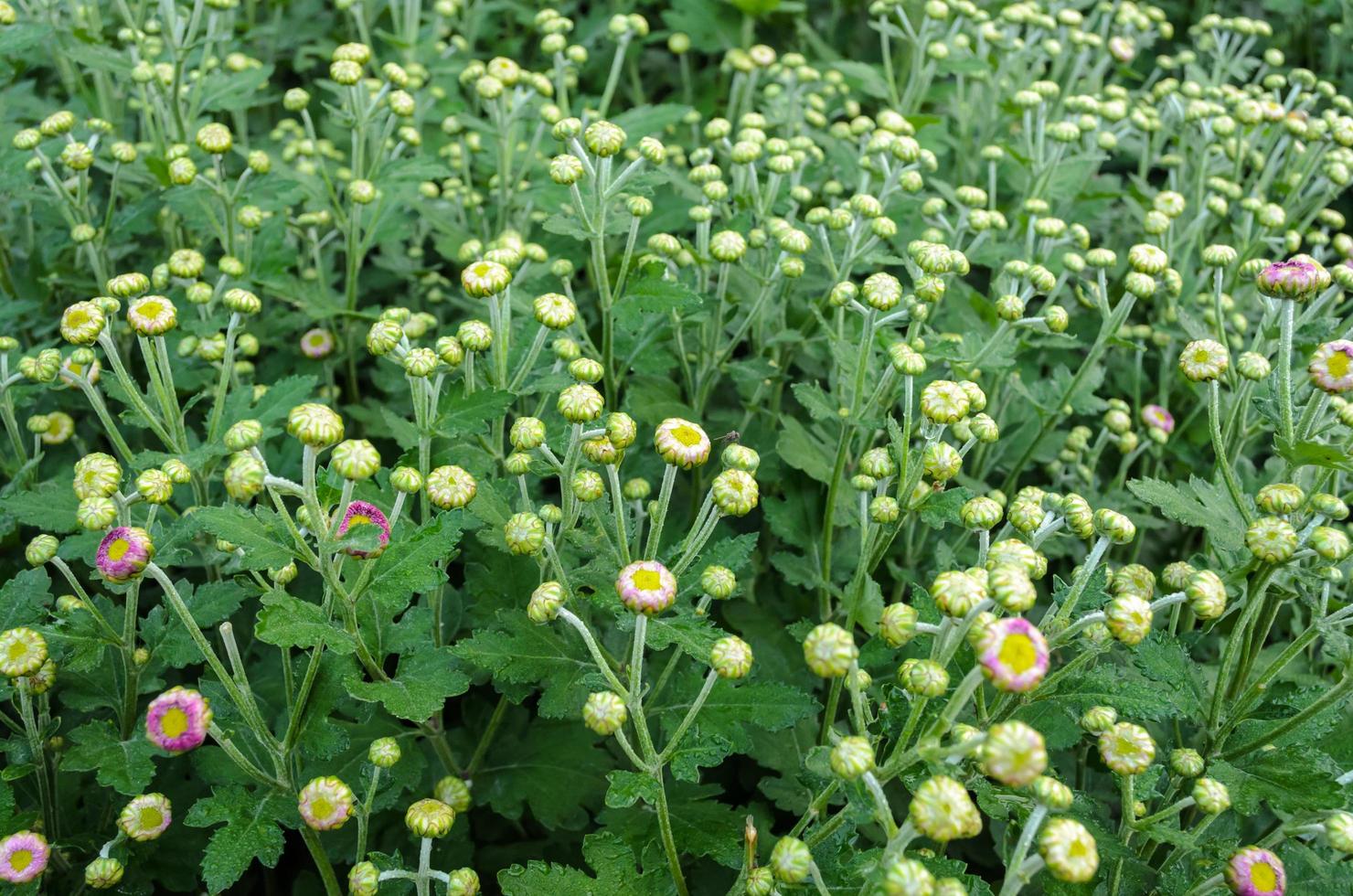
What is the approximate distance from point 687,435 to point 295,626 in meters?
0.84

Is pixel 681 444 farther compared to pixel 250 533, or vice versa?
pixel 681 444

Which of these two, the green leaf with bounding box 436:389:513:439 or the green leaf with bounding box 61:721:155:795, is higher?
the green leaf with bounding box 436:389:513:439

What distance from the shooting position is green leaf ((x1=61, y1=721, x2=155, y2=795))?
216 cm

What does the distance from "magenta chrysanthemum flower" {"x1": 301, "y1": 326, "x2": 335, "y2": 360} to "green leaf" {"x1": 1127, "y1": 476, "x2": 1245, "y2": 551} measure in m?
2.52

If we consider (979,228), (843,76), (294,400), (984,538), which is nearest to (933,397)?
(984,538)

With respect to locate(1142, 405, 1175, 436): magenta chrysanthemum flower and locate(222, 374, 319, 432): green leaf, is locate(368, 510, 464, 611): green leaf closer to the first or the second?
locate(222, 374, 319, 432): green leaf

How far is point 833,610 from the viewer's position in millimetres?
2906

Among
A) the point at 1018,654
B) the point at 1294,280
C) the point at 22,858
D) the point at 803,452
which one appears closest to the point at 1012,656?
the point at 1018,654

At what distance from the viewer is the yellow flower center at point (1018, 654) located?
1.55 meters

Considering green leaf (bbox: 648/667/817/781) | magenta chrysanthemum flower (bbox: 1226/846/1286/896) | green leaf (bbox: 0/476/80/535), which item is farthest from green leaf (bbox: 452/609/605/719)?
magenta chrysanthemum flower (bbox: 1226/846/1286/896)

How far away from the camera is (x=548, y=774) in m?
2.65

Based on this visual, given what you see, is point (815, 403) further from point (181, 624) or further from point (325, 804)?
point (181, 624)

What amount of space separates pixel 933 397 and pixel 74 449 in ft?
9.10

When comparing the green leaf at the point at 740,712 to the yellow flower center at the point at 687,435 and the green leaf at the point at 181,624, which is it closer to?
the yellow flower center at the point at 687,435
